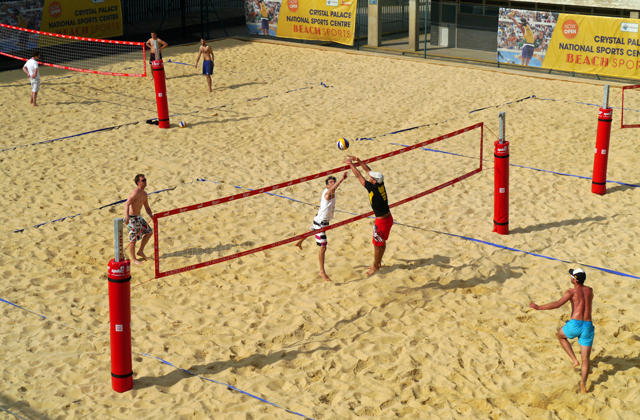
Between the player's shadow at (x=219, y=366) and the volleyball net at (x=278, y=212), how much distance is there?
1.60m

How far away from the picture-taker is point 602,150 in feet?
36.9

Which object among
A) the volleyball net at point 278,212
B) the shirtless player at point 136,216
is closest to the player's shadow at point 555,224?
the volleyball net at point 278,212

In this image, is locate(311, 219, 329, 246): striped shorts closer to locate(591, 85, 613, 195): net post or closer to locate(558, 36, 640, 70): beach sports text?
locate(591, 85, 613, 195): net post

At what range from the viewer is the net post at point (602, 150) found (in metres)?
11.1

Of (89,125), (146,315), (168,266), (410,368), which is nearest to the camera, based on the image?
(410,368)

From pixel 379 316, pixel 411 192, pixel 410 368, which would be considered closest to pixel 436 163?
pixel 411 192

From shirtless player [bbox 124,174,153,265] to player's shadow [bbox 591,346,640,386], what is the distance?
563cm

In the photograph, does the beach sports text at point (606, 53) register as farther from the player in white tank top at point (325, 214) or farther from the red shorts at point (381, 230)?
the player in white tank top at point (325, 214)

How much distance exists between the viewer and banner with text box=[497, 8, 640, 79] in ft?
58.1

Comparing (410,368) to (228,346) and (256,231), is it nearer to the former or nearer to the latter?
(228,346)

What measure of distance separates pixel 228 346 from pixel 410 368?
1943mm

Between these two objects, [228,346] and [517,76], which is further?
[517,76]

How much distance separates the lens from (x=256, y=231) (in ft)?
32.9

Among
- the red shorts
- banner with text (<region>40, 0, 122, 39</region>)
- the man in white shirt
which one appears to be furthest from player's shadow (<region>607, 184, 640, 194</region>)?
banner with text (<region>40, 0, 122, 39</region>)
